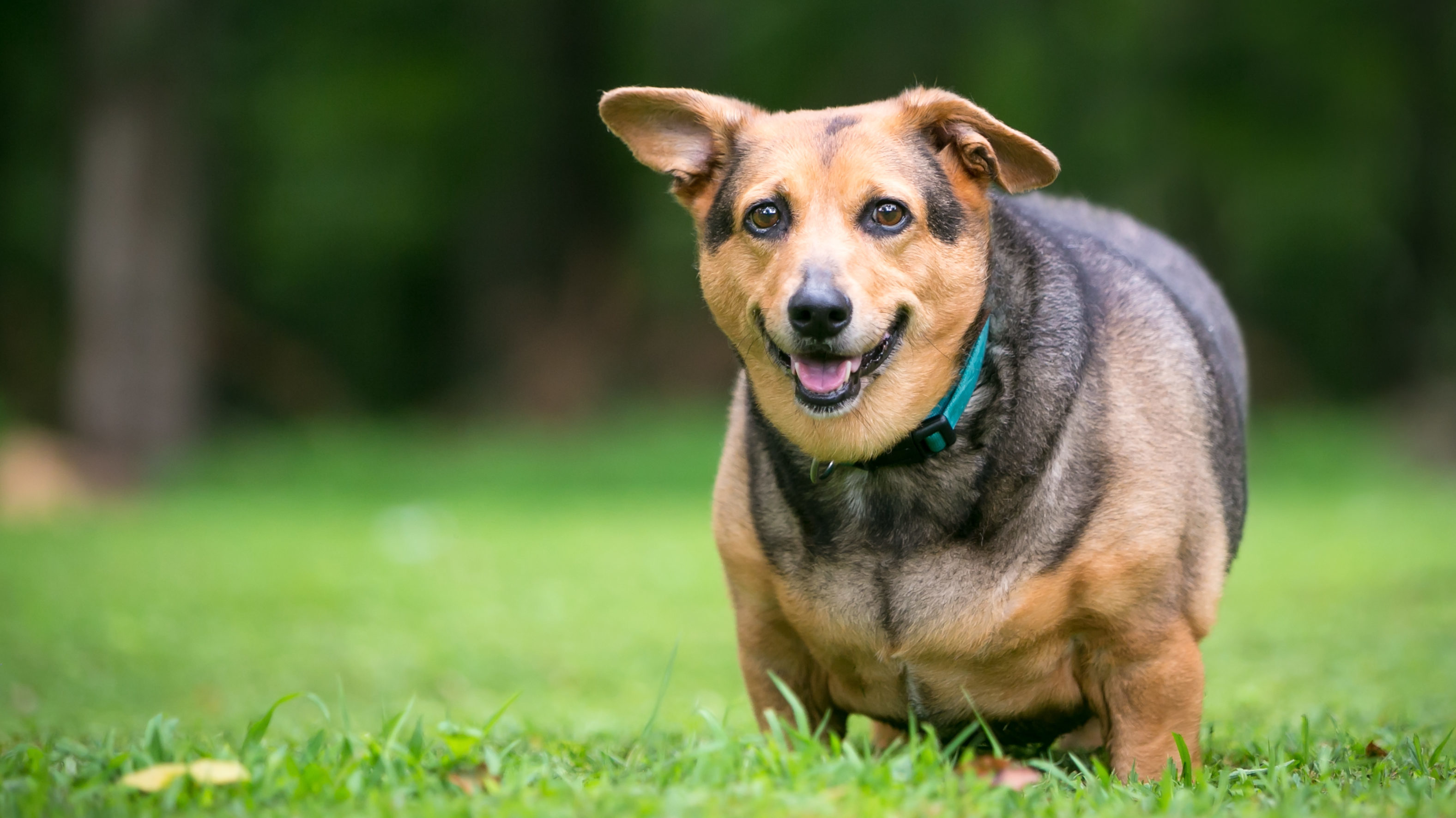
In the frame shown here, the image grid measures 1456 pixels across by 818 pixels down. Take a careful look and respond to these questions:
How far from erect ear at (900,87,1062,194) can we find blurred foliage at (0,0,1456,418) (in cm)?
1467

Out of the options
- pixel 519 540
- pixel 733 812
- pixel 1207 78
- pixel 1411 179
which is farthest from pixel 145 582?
pixel 1411 179

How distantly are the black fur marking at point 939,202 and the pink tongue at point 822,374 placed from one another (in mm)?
539

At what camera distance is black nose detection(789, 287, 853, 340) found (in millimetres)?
3805

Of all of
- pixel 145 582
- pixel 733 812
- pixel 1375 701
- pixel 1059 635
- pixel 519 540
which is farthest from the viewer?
pixel 519 540

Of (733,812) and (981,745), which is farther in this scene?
(981,745)

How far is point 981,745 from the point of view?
178 inches

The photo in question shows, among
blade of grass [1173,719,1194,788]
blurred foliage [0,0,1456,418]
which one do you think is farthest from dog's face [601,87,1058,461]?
blurred foliage [0,0,1456,418]

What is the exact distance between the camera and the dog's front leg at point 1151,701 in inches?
155

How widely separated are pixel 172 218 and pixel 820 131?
549 inches

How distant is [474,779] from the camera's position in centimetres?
327

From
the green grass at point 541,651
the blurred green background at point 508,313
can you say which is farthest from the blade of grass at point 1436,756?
the blurred green background at point 508,313

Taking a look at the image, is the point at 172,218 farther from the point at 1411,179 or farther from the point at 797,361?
the point at 1411,179

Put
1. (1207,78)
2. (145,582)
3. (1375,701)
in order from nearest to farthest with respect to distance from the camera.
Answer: (1375,701) < (145,582) < (1207,78)

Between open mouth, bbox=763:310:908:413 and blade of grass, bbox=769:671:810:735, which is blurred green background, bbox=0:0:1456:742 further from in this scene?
open mouth, bbox=763:310:908:413
